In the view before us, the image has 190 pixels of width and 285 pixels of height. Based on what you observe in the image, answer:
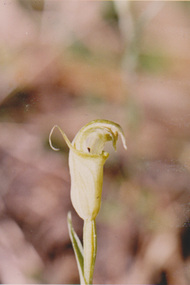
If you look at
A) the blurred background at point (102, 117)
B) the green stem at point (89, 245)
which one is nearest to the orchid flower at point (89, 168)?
the green stem at point (89, 245)

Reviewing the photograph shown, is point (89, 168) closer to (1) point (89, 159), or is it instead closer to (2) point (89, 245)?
(1) point (89, 159)

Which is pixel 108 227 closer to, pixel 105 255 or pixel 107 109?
pixel 105 255

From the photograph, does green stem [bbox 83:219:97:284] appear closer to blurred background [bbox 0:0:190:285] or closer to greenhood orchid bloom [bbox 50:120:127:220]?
greenhood orchid bloom [bbox 50:120:127:220]

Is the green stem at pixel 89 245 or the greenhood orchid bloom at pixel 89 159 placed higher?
the greenhood orchid bloom at pixel 89 159

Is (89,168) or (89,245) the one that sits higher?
(89,168)

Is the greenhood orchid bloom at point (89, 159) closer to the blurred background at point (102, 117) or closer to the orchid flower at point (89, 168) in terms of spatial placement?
the orchid flower at point (89, 168)

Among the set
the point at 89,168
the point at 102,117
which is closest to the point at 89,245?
the point at 89,168
